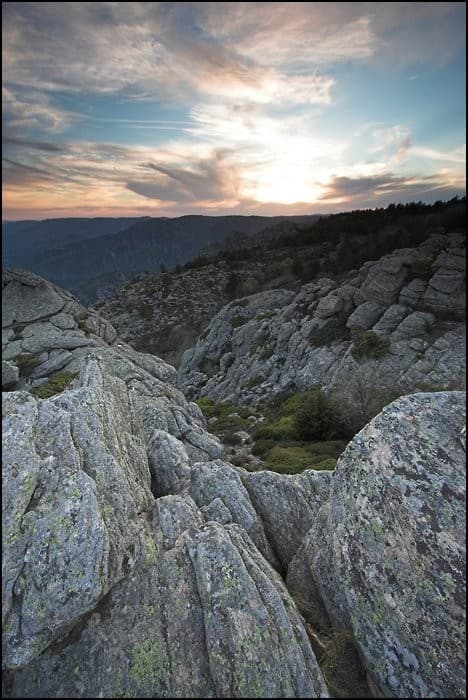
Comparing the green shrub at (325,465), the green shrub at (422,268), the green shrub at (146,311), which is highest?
the green shrub at (422,268)

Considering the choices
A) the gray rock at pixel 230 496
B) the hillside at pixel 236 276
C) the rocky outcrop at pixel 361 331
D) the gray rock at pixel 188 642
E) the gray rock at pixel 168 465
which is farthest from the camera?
the hillside at pixel 236 276

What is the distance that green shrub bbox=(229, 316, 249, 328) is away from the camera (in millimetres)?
72375

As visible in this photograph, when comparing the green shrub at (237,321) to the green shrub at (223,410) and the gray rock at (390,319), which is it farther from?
the gray rock at (390,319)

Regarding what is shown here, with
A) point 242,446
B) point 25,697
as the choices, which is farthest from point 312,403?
point 25,697

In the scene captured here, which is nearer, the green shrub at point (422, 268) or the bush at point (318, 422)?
the bush at point (318, 422)

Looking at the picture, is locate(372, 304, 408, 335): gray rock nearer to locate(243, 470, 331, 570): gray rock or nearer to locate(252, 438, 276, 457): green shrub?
locate(252, 438, 276, 457): green shrub

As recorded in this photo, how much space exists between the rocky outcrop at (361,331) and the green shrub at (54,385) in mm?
30030

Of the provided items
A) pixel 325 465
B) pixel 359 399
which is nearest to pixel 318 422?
pixel 359 399

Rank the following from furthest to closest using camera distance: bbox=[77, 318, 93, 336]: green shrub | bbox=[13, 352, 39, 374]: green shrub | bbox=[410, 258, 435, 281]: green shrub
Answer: bbox=[410, 258, 435, 281]: green shrub → bbox=[77, 318, 93, 336]: green shrub → bbox=[13, 352, 39, 374]: green shrub

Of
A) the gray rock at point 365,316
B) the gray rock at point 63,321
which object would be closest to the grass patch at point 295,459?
the gray rock at point 63,321

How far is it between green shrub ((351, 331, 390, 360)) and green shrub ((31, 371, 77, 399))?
32.5m

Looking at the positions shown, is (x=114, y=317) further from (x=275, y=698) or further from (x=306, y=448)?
(x=275, y=698)

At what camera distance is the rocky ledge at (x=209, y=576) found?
7609mm

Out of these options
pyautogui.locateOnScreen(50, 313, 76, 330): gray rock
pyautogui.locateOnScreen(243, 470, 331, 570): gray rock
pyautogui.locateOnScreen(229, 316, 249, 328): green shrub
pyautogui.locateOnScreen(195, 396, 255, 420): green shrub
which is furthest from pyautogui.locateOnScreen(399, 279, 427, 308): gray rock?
pyautogui.locateOnScreen(50, 313, 76, 330): gray rock
